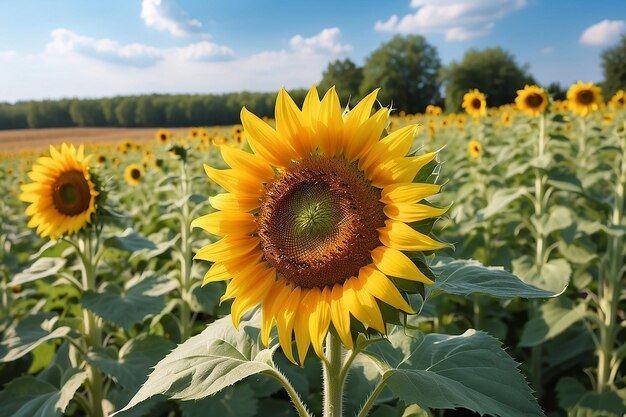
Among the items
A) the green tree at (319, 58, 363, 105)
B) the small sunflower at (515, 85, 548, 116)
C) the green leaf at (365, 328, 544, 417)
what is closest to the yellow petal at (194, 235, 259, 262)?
the green leaf at (365, 328, 544, 417)

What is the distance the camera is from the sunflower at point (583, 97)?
6.66 metres

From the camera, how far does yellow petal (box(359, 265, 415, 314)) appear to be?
4.15ft

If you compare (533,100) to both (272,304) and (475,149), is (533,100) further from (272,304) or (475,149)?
(272,304)

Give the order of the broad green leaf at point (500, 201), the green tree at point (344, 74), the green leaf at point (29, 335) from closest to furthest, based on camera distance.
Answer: the green leaf at point (29, 335) < the broad green leaf at point (500, 201) < the green tree at point (344, 74)

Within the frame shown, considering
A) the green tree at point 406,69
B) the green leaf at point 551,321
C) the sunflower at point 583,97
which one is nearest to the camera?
the green leaf at point 551,321

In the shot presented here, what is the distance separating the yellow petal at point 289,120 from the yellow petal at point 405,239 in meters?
0.33

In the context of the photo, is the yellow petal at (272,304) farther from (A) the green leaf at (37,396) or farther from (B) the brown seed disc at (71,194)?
(B) the brown seed disc at (71,194)

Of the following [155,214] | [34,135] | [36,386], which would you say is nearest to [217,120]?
[34,135]

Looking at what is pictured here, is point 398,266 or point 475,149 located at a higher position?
point 398,266

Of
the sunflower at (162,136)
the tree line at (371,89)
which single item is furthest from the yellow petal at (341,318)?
the tree line at (371,89)

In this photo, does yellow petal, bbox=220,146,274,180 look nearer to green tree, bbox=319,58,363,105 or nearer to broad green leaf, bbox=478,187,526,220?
broad green leaf, bbox=478,187,526,220

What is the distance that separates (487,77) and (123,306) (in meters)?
56.9

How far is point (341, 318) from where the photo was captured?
1.32 m

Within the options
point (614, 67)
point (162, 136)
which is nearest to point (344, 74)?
point (614, 67)
